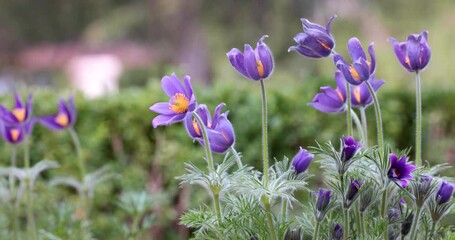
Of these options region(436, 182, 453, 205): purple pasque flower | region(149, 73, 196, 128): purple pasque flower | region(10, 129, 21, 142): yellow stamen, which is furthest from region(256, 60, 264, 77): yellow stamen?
region(10, 129, 21, 142): yellow stamen

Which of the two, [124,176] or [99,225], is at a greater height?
[124,176]

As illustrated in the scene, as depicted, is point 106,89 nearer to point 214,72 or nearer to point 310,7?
point 214,72

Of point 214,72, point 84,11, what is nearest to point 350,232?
point 214,72

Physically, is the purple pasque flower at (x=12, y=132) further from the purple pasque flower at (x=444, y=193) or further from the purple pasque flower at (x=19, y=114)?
the purple pasque flower at (x=444, y=193)

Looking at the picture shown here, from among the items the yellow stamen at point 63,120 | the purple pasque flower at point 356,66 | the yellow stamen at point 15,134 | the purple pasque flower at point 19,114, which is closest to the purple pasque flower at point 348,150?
the purple pasque flower at point 356,66

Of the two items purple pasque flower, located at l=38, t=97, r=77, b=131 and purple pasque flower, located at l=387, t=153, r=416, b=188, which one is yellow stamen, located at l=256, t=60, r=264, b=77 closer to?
purple pasque flower, located at l=387, t=153, r=416, b=188

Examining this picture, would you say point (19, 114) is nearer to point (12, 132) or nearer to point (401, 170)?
point (12, 132)

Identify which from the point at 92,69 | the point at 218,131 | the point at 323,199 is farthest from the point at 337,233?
the point at 92,69
